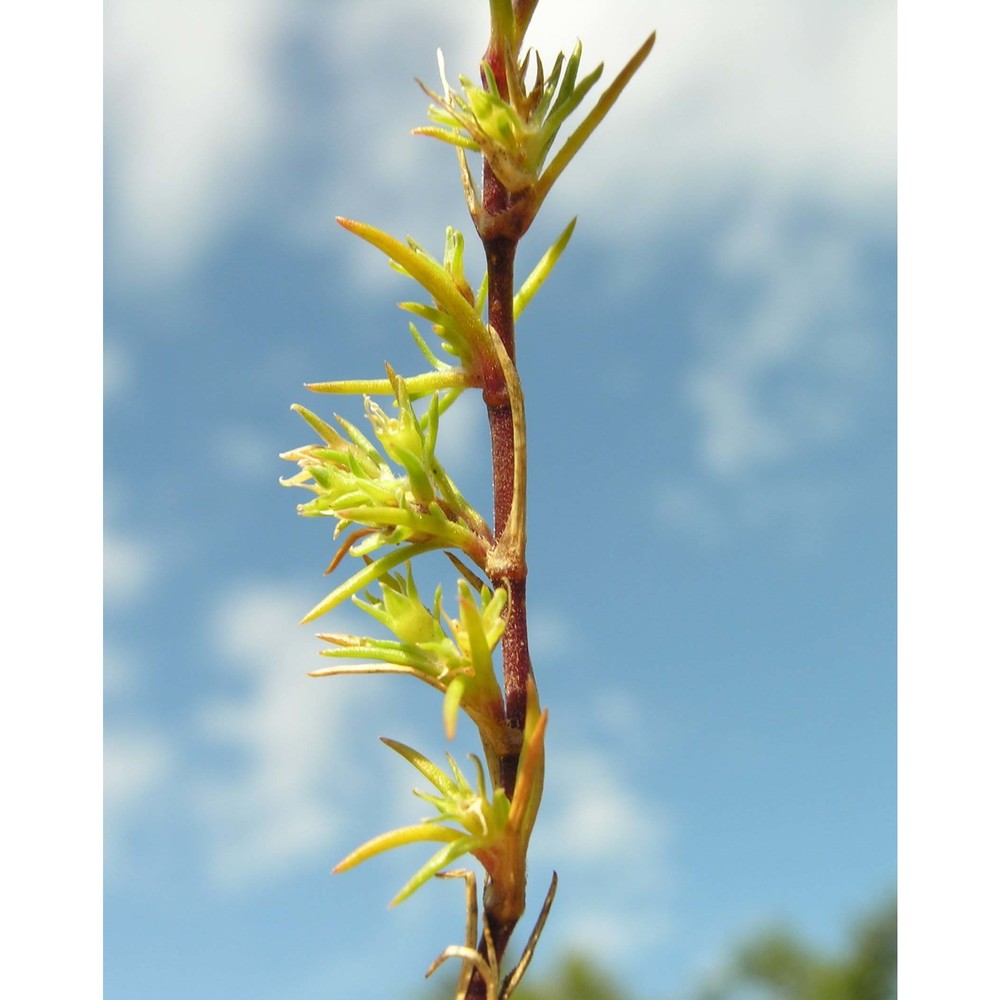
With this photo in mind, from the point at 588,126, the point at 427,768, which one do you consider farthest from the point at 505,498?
the point at 588,126

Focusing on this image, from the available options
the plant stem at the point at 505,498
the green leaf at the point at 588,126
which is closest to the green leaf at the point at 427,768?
the plant stem at the point at 505,498

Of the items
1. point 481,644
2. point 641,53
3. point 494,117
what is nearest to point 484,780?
point 481,644

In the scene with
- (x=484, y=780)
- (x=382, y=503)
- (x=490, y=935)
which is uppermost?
(x=382, y=503)

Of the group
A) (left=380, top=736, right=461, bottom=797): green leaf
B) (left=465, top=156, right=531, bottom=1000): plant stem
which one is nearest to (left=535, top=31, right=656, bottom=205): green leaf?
(left=465, top=156, right=531, bottom=1000): plant stem

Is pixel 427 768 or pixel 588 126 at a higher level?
pixel 588 126

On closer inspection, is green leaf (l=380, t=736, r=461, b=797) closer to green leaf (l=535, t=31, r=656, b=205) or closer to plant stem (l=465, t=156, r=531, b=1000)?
plant stem (l=465, t=156, r=531, b=1000)

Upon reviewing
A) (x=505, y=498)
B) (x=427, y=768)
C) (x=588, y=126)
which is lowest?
(x=427, y=768)

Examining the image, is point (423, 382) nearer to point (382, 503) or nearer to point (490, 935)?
point (382, 503)

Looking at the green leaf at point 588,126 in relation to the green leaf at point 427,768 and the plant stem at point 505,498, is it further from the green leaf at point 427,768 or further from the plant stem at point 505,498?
the green leaf at point 427,768

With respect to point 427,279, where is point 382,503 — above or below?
below

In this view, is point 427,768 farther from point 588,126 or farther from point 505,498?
point 588,126

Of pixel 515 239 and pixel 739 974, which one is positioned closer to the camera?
pixel 515 239
